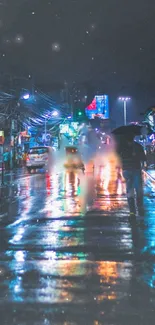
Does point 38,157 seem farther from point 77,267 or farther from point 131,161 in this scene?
point 77,267

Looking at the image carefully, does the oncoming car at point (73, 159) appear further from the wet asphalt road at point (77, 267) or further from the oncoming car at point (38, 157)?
the wet asphalt road at point (77, 267)

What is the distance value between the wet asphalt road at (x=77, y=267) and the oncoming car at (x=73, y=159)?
1775cm

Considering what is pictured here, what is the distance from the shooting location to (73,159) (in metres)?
29.0

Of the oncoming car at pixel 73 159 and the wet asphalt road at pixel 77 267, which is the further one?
the oncoming car at pixel 73 159

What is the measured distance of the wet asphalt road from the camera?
12.8ft

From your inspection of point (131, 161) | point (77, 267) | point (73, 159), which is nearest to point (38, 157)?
point (73, 159)

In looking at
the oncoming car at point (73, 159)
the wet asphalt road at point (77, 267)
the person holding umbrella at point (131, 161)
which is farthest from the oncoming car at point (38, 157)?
the wet asphalt road at point (77, 267)

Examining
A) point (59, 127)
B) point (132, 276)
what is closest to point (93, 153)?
point (132, 276)

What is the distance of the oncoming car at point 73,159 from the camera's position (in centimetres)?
2819

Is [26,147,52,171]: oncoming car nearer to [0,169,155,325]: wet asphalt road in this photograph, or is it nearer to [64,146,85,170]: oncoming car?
[64,146,85,170]: oncoming car

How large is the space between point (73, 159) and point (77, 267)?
2367 cm

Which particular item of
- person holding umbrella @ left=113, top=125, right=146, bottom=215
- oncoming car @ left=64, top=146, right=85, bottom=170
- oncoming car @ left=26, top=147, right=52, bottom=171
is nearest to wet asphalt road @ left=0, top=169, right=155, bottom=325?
person holding umbrella @ left=113, top=125, right=146, bottom=215

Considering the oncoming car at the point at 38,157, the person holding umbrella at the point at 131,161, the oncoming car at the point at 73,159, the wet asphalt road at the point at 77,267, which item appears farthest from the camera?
the oncoming car at the point at 38,157

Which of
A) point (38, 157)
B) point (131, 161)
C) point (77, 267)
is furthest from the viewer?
point (38, 157)
